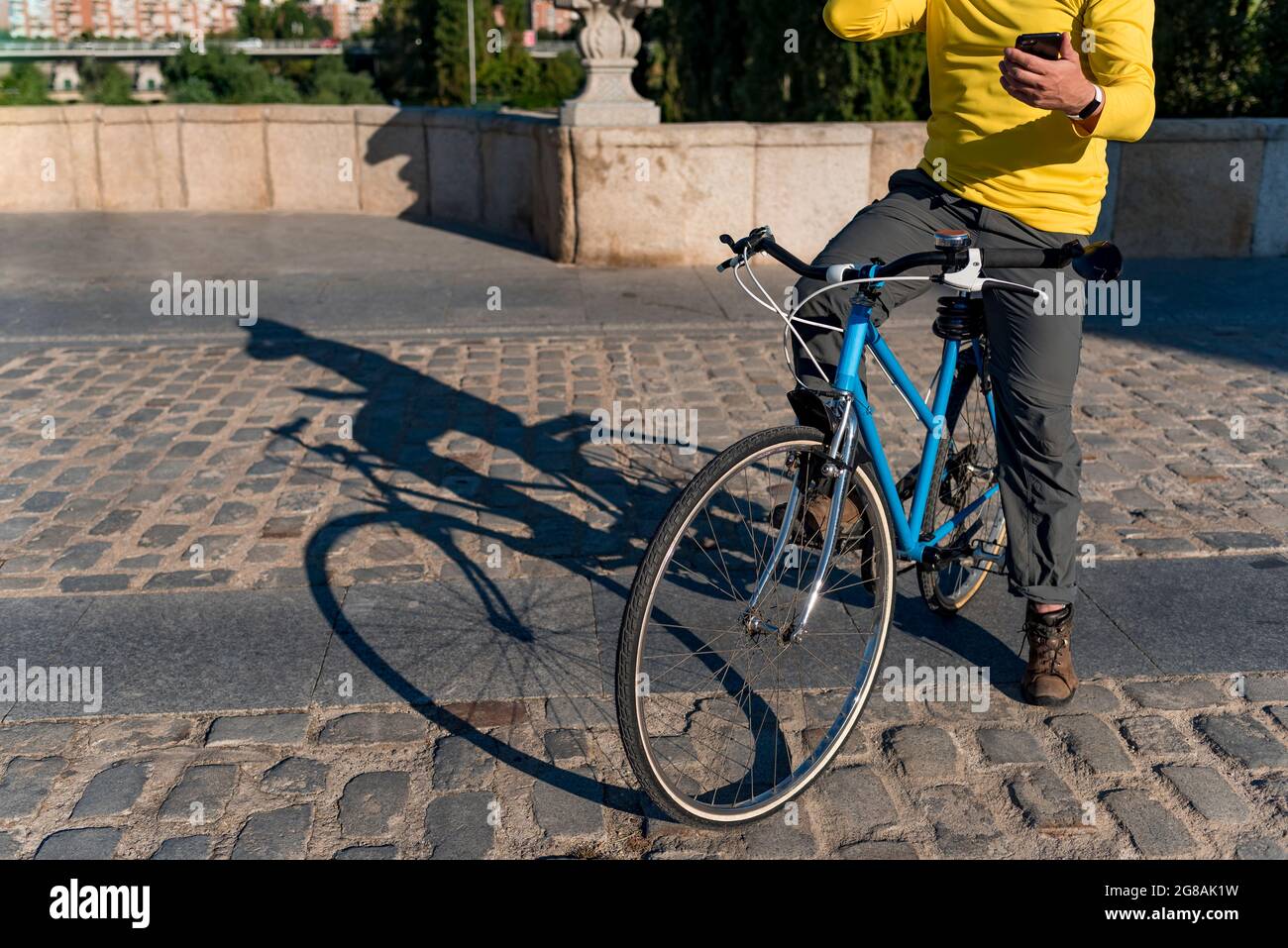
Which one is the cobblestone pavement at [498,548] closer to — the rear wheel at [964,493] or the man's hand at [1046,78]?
the rear wheel at [964,493]

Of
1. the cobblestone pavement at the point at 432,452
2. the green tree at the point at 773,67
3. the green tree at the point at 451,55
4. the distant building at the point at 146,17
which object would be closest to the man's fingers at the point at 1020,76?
the cobblestone pavement at the point at 432,452

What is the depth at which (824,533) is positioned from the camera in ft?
10.3

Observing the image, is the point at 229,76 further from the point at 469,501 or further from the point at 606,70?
the point at 469,501

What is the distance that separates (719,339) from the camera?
7.69 meters

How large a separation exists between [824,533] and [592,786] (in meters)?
0.83

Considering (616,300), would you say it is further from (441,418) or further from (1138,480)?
(1138,480)

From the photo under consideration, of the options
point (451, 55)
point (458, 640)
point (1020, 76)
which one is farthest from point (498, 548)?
point (451, 55)

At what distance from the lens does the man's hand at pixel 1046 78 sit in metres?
2.87

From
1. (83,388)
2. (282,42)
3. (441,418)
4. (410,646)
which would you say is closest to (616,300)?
(441,418)

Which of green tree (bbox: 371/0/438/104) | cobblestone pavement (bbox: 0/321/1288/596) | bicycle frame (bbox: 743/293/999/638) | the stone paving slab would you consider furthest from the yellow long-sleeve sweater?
green tree (bbox: 371/0/438/104)

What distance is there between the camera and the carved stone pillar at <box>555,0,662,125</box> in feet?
31.1

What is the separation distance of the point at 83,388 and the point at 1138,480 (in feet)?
16.2

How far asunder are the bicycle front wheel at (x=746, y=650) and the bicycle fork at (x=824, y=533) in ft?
0.03

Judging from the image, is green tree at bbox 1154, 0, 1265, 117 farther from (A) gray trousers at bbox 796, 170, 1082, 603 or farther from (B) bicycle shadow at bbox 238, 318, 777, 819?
(A) gray trousers at bbox 796, 170, 1082, 603
